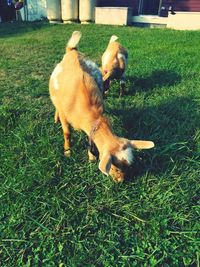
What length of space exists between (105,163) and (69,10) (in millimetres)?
15701

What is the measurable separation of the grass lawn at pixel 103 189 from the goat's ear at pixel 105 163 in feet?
2.15

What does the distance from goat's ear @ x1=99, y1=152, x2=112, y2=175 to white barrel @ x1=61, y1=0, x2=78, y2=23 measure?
15.6m

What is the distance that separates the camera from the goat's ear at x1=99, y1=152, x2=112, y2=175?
3.52 meters

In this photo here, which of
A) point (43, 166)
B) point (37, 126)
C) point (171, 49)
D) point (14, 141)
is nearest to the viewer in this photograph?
point (43, 166)

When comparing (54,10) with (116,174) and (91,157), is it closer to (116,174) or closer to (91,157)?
(91,157)

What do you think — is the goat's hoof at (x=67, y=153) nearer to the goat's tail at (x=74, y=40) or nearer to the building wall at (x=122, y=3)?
the goat's tail at (x=74, y=40)

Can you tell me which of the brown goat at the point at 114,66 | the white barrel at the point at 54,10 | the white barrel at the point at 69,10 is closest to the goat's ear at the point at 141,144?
the brown goat at the point at 114,66

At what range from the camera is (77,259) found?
3381 mm

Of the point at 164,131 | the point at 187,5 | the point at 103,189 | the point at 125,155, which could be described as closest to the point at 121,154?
the point at 125,155

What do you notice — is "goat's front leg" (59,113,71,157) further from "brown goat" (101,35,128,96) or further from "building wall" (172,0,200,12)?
"building wall" (172,0,200,12)

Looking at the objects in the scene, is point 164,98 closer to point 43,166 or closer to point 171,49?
point 43,166

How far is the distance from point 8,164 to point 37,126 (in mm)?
1115

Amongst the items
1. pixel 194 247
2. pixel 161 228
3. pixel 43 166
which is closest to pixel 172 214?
pixel 161 228

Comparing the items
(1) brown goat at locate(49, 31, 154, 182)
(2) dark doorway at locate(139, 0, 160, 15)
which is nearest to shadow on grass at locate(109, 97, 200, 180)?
(1) brown goat at locate(49, 31, 154, 182)
